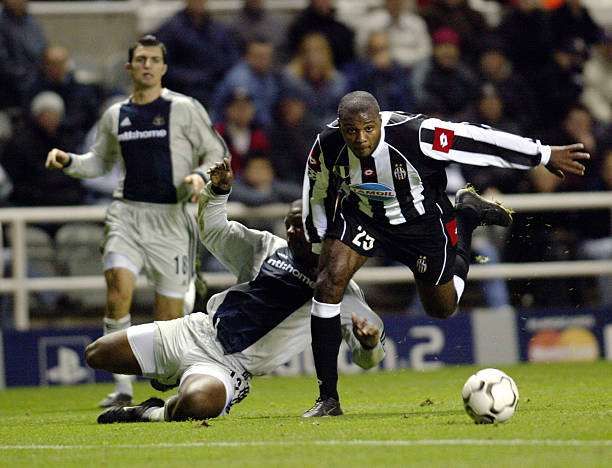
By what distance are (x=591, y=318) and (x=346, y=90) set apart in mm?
3544

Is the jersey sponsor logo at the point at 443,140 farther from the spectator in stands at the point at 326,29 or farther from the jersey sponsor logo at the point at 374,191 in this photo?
the spectator in stands at the point at 326,29

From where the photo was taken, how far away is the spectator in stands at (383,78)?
1409 centimetres

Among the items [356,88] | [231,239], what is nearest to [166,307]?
[231,239]

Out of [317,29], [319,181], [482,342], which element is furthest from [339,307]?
[317,29]

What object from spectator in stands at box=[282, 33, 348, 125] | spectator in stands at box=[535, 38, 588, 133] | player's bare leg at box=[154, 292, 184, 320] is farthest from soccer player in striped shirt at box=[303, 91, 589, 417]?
spectator in stands at box=[535, 38, 588, 133]

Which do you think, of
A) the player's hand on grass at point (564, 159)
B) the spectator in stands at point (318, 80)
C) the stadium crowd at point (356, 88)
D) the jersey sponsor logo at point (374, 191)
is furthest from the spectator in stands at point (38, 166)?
the player's hand on grass at point (564, 159)

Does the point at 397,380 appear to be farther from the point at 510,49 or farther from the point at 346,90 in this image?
the point at 510,49

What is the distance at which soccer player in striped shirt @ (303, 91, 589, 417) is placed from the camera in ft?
24.2

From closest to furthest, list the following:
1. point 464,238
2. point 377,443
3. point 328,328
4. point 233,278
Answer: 1. point 377,443
2. point 328,328
3. point 464,238
4. point 233,278

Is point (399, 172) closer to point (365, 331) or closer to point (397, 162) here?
point (397, 162)

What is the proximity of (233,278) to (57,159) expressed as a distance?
2.97 metres

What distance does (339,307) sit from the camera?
24.2ft

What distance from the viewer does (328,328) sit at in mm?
7312

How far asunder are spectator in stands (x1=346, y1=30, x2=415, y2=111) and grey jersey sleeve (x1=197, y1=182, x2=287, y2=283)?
618 cm
